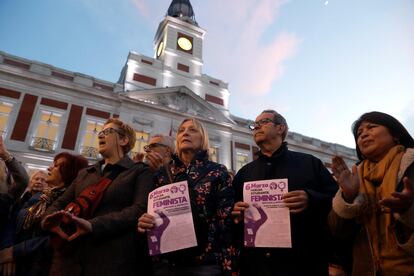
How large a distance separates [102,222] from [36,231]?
1.14 m

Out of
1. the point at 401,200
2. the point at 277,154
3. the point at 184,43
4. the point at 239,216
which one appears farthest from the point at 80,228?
the point at 184,43

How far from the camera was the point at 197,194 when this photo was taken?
78.9 inches

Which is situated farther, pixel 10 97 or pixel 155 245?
pixel 10 97

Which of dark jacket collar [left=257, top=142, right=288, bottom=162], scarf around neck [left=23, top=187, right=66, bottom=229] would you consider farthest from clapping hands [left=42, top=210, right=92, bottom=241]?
dark jacket collar [left=257, top=142, right=288, bottom=162]

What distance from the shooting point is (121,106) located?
1783 cm

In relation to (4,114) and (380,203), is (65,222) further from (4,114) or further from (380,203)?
(4,114)

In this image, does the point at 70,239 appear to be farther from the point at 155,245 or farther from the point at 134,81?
the point at 134,81

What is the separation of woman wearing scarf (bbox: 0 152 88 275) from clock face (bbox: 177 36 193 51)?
2320 cm

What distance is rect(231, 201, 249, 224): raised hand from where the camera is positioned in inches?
76.1

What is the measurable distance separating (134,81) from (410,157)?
20.0 m

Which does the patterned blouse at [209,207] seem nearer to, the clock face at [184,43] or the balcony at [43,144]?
the balcony at [43,144]

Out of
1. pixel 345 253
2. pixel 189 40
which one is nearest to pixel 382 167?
pixel 345 253

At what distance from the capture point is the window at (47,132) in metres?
15.0

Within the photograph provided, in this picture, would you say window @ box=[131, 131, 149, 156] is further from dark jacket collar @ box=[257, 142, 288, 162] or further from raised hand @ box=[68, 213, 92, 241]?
raised hand @ box=[68, 213, 92, 241]
